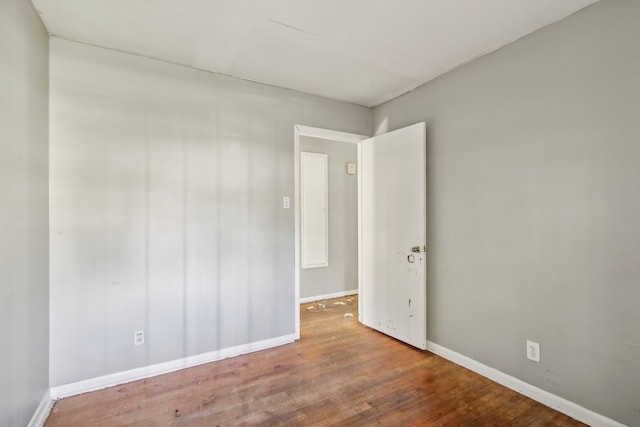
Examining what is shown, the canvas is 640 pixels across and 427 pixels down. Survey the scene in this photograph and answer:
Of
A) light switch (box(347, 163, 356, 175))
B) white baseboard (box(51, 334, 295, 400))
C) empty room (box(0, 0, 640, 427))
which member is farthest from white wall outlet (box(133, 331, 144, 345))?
light switch (box(347, 163, 356, 175))

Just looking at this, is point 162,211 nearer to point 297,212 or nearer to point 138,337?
point 138,337

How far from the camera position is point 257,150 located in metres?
2.81

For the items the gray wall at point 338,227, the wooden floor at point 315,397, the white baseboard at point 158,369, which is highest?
the gray wall at point 338,227

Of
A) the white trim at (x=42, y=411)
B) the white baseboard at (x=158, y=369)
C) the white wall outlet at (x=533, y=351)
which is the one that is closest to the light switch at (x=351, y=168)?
the white baseboard at (x=158, y=369)

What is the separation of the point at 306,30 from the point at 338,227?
2.91 m

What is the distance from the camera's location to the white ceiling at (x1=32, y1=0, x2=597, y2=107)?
1.79m

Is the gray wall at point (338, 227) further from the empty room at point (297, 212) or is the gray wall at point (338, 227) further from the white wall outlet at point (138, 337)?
the white wall outlet at point (138, 337)

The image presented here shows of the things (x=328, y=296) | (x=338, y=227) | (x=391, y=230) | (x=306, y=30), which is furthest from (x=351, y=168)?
(x=306, y=30)

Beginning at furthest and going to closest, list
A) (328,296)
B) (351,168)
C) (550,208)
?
(351,168), (328,296), (550,208)

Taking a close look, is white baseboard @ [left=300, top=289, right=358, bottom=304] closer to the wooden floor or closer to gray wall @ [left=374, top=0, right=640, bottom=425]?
the wooden floor

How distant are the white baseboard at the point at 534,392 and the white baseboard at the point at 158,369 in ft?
4.97

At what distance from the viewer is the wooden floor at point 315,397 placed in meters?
1.84

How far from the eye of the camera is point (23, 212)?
1.65 m

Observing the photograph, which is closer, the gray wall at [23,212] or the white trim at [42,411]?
the gray wall at [23,212]
